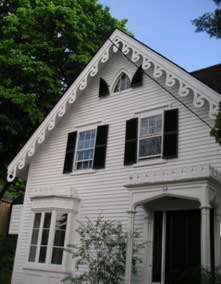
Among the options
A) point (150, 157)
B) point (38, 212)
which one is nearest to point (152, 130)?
point (150, 157)

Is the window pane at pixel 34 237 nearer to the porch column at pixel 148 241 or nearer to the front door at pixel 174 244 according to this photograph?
the porch column at pixel 148 241

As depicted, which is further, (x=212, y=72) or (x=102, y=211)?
(x=212, y=72)

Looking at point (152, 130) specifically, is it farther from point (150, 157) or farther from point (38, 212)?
point (38, 212)

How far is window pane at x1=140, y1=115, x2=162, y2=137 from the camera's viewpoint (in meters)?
10.6

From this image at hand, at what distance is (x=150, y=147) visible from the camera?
34.7 feet

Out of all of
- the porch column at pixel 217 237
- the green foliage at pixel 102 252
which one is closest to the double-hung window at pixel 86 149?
the green foliage at pixel 102 252

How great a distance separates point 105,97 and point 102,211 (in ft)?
12.7

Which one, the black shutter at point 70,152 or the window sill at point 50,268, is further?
→ the black shutter at point 70,152

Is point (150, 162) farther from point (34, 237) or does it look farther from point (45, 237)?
point (34, 237)

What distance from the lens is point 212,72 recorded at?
1245 centimetres

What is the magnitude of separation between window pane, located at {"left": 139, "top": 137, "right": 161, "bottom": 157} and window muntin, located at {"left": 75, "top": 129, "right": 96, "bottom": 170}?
196 cm

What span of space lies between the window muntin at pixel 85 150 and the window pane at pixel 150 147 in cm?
196

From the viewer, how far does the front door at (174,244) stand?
8992 millimetres

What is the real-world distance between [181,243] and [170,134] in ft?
9.47
